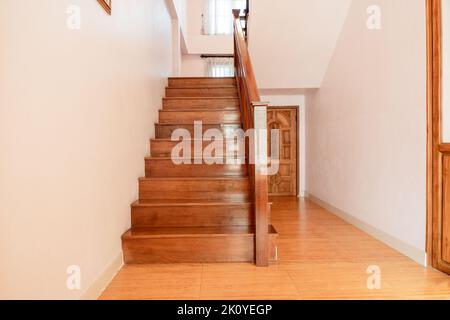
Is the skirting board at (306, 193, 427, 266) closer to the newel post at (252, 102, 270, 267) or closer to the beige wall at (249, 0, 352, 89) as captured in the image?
the newel post at (252, 102, 270, 267)

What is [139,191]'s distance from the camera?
2.92 meters

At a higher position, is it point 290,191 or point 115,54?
point 115,54

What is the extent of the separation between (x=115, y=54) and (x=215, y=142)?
1355 millimetres

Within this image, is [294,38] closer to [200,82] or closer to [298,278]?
[200,82]

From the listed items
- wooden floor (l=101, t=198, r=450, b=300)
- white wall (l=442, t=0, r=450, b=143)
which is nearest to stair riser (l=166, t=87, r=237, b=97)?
wooden floor (l=101, t=198, r=450, b=300)

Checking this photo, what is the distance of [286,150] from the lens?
6.38 m

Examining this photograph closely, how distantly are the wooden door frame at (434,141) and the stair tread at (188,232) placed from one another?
1.14m

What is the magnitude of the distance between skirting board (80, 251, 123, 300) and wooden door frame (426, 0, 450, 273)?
2232 millimetres

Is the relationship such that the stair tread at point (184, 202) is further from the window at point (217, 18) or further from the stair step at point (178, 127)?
the window at point (217, 18)

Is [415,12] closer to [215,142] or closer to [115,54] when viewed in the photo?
[215,142]

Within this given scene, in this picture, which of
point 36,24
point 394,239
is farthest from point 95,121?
point 394,239

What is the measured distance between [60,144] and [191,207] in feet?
4.41

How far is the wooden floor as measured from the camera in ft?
6.45

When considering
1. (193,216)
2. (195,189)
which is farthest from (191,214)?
(195,189)
